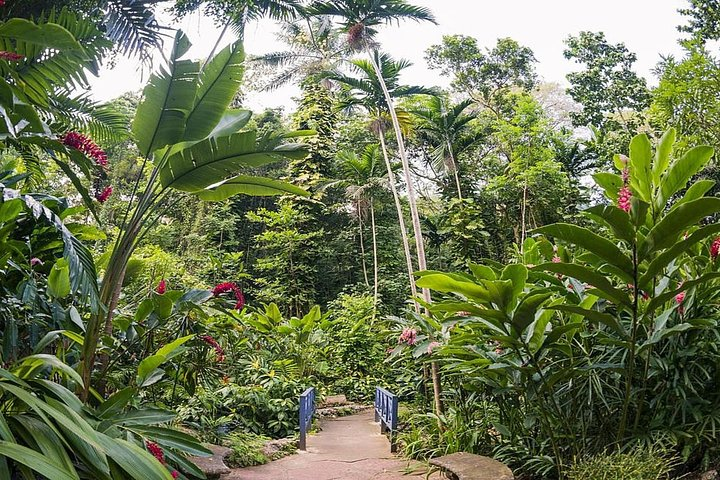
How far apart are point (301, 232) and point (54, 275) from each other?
10.6 meters

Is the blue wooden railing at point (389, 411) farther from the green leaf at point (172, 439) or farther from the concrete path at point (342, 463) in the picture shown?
the green leaf at point (172, 439)

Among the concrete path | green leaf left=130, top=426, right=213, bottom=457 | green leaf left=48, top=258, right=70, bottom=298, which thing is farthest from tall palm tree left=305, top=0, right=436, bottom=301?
green leaf left=130, top=426, right=213, bottom=457

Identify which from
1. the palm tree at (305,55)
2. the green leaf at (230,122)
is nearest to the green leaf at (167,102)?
the green leaf at (230,122)

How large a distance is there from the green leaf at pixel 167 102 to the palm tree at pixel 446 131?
9.04 m

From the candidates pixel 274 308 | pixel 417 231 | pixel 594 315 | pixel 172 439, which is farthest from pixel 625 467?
pixel 274 308

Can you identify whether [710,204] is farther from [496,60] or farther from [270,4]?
[496,60]

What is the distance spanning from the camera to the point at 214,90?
2551 mm

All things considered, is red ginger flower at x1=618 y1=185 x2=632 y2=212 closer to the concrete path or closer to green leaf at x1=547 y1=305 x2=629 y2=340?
green leaf at x1=547 y1=305 x2=629 y2=340

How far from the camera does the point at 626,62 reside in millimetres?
11055

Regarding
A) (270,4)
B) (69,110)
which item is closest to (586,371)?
(69,110)

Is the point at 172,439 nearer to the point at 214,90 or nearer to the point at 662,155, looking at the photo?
the point at 214,90

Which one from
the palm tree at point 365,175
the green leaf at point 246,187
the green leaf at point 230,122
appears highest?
the palm tree at point 365,175

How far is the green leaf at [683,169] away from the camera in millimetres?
2182

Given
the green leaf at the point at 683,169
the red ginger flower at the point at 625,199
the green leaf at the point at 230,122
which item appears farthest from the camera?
the green leaf at the point at 230,122
